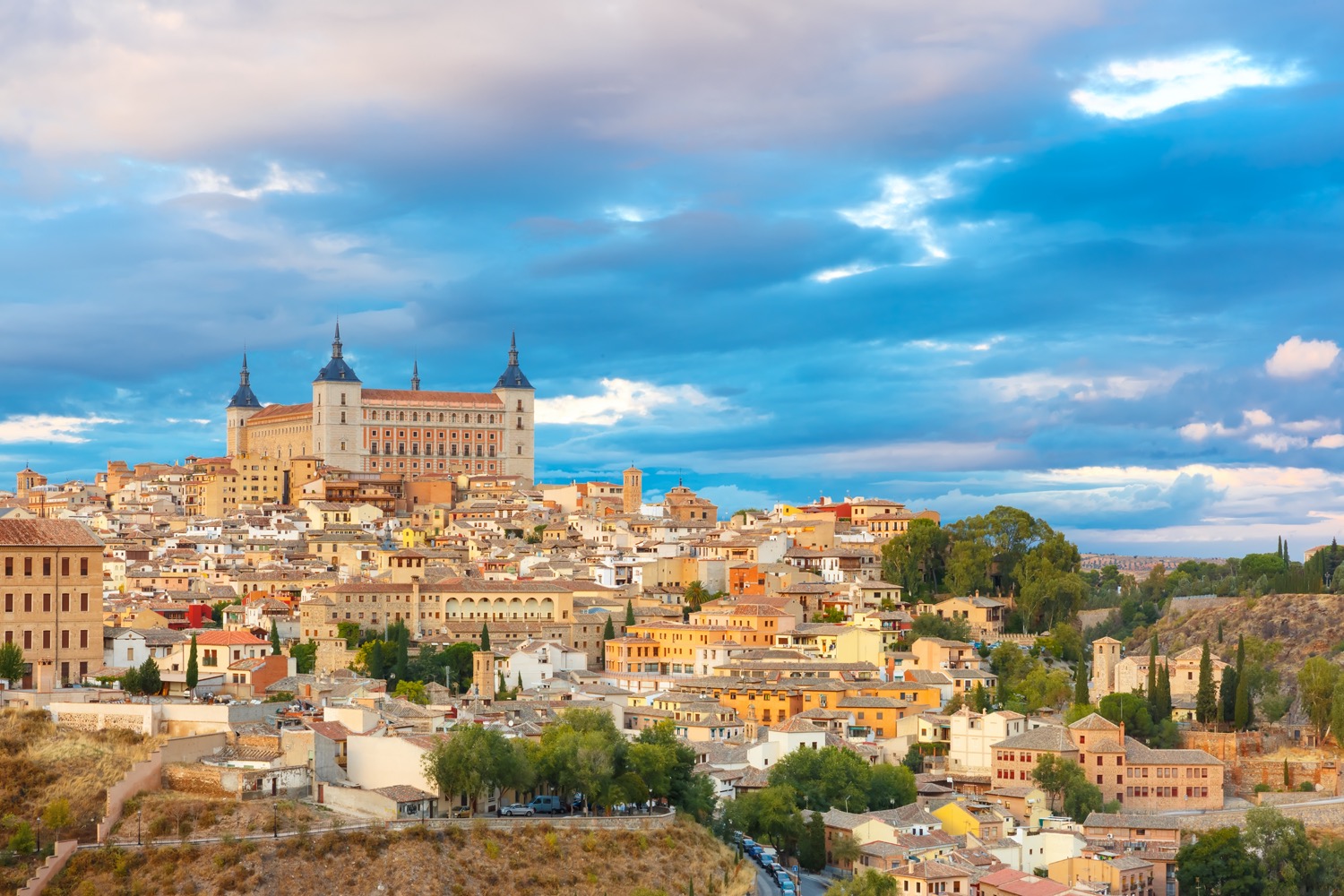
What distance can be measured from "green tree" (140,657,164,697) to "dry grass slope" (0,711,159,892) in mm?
7134

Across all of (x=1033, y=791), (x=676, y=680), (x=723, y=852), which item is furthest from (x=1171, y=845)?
(x=676, y=680)

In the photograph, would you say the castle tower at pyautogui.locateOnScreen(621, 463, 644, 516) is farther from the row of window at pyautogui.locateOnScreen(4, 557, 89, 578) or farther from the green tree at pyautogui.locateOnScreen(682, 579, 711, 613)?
the row of window at pyautogui.locateOnScreen(4, 557, 89, 578)

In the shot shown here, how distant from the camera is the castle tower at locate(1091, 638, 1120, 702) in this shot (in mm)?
63781

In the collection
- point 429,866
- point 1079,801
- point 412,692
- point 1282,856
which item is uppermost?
point 412,692

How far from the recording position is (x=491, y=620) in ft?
227

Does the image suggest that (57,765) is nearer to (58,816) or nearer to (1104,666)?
(58,816)

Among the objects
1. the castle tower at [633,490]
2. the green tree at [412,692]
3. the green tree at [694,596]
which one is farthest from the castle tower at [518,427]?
the green tree at [412,692]

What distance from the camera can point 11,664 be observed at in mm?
43656

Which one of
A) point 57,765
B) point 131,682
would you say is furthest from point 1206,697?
point 57,765

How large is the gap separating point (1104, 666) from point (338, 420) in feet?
235

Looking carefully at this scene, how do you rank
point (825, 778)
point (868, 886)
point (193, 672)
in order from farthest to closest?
point (193, 672)
point (825, 778)
point (868, 886)

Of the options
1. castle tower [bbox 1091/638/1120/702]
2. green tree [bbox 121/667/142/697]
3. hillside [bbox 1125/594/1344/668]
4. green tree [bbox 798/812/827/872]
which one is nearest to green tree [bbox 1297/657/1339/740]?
castle tower [bbox 1091/638/1120/702]

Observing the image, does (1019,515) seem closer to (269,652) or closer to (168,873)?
(269,652)

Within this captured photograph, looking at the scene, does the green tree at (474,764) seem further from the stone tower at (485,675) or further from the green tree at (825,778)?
the stone tower at (485,675)
